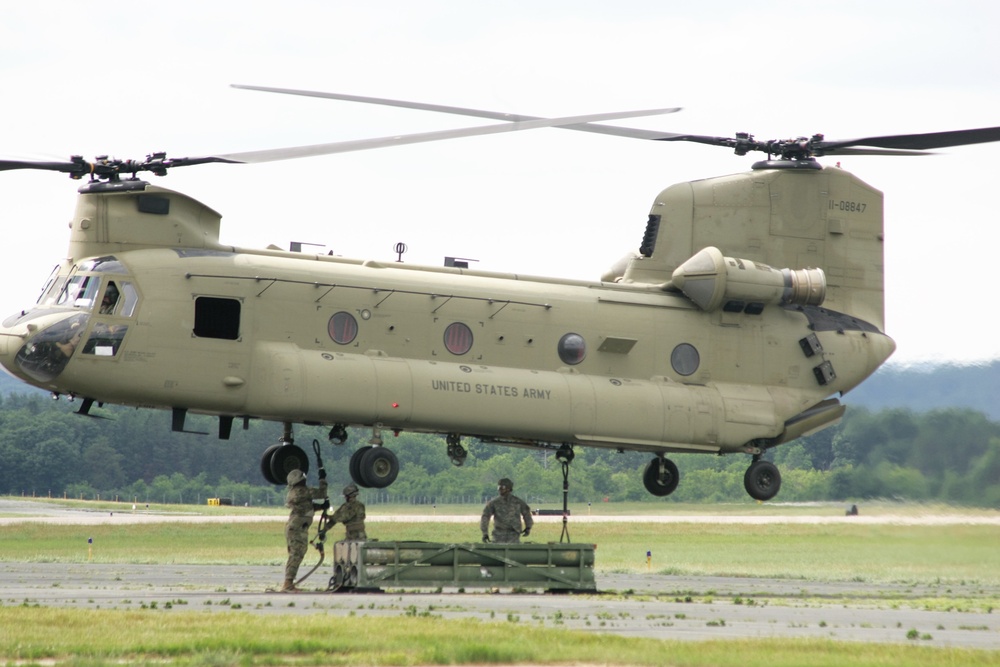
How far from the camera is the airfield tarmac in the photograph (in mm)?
17828

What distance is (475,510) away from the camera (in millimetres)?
62844

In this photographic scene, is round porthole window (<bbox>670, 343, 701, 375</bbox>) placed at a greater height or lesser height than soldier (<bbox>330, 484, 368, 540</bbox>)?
greater

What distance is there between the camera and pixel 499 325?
25516 mm

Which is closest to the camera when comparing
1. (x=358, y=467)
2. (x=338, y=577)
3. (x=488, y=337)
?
(x=338, y=577)

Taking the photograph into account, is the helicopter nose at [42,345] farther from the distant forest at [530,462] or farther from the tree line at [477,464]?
the distant forest at [530,462]

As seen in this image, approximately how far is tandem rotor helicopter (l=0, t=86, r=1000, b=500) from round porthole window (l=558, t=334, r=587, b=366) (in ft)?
0.10

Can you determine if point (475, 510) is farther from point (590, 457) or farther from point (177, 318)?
point (177, 318)

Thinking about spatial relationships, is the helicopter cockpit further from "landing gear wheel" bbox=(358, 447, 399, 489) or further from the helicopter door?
"landing gear wheel" bbox=(358, 447, 399, 489)

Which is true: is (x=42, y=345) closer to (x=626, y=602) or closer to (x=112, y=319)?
(x=112, y=319)

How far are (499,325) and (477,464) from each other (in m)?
35.6

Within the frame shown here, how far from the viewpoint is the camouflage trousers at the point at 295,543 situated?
2278cm

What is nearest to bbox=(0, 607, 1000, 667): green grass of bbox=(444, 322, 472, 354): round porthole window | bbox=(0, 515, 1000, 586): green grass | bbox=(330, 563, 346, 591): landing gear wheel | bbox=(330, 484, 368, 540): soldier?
bbox=(330, 563, 346, 591): landing gear wheel

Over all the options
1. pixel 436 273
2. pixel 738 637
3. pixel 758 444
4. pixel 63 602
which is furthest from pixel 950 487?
pixel 63 602

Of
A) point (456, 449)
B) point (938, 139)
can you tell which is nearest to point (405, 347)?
point (456, 449)
